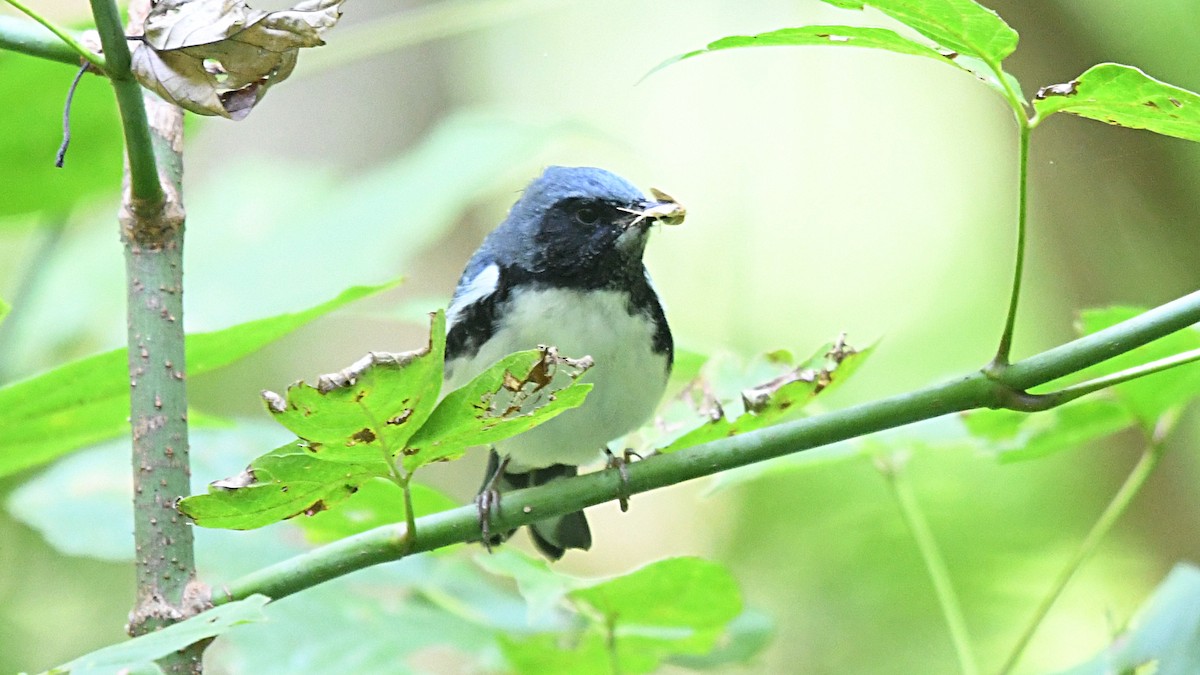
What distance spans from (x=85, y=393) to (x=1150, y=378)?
4.93 ft

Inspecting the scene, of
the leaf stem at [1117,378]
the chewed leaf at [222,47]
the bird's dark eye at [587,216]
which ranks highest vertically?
the bird's dark eye at [587,216]

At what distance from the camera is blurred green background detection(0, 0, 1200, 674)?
2.91m

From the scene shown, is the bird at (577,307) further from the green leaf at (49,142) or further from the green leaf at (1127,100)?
the green leaf at (1127,100)

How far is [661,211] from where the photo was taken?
7.63 feet

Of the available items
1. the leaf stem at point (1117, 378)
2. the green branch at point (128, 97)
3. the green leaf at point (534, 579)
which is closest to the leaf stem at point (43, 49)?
the green branch at point (128, 97)

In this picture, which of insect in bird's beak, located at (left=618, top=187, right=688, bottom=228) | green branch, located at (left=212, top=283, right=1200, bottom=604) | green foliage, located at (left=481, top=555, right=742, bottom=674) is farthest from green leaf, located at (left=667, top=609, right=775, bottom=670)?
green branch, located at (left=212, top=283, right=1200, bottom=604)

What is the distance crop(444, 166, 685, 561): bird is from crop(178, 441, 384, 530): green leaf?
1054 millimetres

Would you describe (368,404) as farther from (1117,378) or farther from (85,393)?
(1117,378)

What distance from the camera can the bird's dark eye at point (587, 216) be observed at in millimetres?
2553

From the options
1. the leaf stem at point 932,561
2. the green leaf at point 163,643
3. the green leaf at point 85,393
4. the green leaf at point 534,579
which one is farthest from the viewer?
the leaf stem at point 932,561

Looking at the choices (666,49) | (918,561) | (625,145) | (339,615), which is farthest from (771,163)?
(339,615)

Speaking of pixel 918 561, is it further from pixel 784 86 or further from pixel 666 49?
pixel 666 49

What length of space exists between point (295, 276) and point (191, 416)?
1.14 m

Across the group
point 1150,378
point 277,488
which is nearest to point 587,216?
point 1150,378
